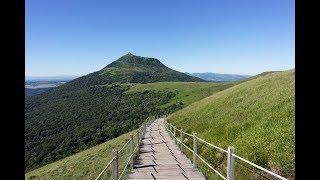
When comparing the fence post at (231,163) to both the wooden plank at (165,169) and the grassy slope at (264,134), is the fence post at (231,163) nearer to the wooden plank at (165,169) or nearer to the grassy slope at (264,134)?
the grassy slope at (264,134)

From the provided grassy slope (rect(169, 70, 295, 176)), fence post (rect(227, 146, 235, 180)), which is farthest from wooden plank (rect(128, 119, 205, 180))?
fence post (rect(227, 146, 235, 180))

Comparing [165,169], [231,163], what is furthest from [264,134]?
[231,163]

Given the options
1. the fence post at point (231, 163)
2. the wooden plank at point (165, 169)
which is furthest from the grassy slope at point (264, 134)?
the fence post at point (231, 163)

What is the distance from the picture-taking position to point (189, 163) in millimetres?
21234

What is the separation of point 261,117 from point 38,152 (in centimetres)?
13126

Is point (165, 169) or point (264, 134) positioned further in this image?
point (264, 134)

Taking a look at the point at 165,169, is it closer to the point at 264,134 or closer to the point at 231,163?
the point at 264,134

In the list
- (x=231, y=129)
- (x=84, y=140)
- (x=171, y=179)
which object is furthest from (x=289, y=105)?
(x=84, y=140)

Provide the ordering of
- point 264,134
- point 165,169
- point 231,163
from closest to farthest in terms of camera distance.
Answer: point 231,163 < point 165,169 < point 264,134

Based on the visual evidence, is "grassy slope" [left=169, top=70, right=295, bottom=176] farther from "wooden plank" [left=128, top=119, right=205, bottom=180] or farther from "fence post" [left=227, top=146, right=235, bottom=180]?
"fence post" [left=227, top=146, right=235, bottom=180]

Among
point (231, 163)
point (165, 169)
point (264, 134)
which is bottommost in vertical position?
point (165, 169)
